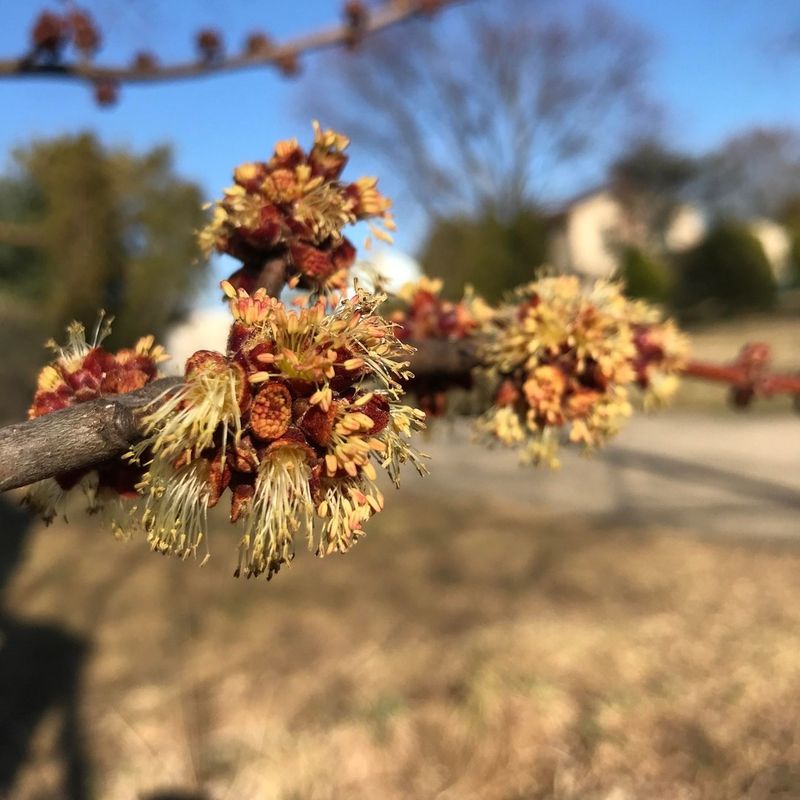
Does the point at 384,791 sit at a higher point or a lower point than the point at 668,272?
lower

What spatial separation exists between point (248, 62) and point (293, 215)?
5.55ft

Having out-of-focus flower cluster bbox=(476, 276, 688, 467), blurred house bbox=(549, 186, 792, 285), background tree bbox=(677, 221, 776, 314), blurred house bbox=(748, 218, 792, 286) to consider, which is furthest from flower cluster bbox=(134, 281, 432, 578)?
blurred house bbox=(549, 186, 792, 285)

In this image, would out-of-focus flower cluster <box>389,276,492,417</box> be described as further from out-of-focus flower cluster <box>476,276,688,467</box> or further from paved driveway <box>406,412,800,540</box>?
paved driveway <box>406,412,800,540</box>

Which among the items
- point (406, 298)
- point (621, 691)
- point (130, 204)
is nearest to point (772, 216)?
point (130, 204)

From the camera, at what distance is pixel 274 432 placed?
78 centimetres

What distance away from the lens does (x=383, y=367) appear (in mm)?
851

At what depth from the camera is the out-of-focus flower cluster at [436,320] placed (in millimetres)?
1344

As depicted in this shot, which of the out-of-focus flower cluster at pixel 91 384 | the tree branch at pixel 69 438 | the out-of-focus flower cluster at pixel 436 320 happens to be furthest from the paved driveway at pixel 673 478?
the tree branch at pixel 69 438

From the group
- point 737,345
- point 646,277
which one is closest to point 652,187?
point 646,277

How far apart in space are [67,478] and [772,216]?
35.0m

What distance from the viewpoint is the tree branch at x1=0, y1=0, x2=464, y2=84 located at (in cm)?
231

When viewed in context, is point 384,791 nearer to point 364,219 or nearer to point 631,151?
point 364,219

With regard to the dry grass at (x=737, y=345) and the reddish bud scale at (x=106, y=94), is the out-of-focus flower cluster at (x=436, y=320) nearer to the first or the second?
the reddish bud scale at (x=106, y=94)

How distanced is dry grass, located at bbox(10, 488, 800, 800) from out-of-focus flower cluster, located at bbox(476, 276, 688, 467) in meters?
2.47
